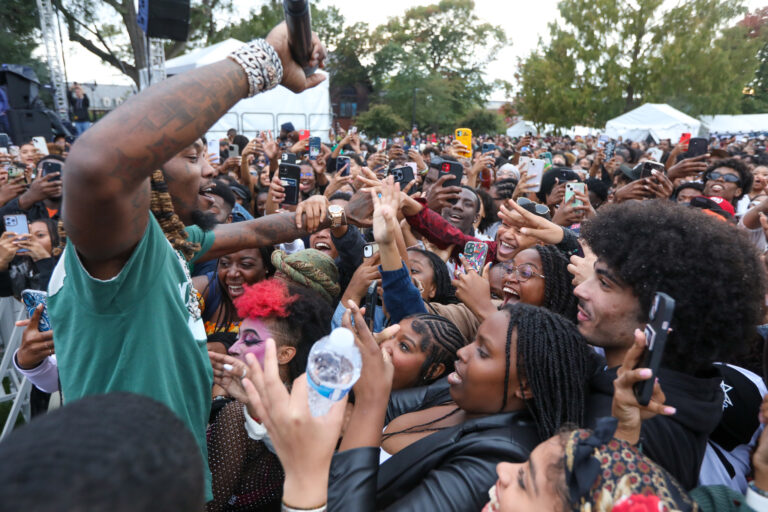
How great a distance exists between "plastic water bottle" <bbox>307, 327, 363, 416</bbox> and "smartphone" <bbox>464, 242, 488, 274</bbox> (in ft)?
6.82

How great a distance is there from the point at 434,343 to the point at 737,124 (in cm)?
3189

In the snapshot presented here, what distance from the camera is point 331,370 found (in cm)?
134

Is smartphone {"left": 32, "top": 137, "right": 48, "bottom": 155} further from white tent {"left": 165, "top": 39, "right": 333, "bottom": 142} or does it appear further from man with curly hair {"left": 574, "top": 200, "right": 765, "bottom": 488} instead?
white tent {"left": 165, "top": 39, "right": 333, "bottom": 142}

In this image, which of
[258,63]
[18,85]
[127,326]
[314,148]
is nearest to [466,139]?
[314,148]

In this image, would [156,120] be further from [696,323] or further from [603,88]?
[603,88]

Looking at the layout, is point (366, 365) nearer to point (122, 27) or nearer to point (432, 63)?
point (122, 27)

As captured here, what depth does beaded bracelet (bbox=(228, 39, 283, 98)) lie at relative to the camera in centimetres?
138

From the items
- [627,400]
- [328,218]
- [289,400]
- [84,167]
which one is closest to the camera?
[84,167]


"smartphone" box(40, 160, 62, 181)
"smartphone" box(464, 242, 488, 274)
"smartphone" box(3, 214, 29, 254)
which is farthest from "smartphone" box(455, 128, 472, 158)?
"smartphone" box(3, 214, 29, 254)

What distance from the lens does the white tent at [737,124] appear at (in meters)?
25.9

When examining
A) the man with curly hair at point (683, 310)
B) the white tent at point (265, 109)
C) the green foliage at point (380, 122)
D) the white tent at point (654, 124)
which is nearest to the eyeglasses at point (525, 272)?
the man with curly hair at point (683, 310)

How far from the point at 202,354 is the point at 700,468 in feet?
5.85

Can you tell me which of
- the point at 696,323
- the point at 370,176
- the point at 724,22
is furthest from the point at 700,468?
the point at 724,22

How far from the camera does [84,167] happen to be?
1.02 m
